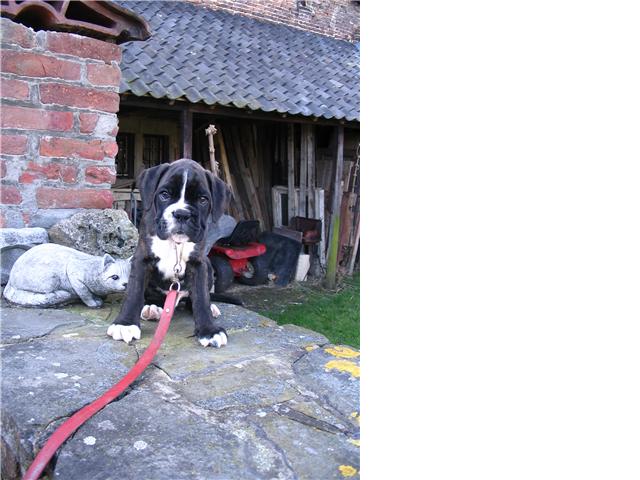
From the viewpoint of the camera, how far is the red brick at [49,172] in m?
3.39

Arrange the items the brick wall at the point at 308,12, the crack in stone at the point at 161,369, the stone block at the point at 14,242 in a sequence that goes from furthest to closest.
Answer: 1. the brick wall at the point at 308,12
2. the stone block at the point at 14,242
3. the crack in stone at the point at 161,369

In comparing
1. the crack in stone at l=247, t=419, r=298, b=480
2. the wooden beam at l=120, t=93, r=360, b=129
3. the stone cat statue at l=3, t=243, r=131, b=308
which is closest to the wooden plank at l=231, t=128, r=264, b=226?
the wooden beam at l=120, t=93, r=360, b=129

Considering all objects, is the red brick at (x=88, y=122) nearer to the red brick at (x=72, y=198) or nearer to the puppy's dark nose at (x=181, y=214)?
the red brick at (x=72, y=198)

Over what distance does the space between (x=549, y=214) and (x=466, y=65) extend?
212mm

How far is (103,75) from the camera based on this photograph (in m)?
3.59

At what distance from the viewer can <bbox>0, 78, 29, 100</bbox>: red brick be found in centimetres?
323

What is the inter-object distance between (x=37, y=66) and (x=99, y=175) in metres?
0.73

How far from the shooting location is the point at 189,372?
2.06 metres

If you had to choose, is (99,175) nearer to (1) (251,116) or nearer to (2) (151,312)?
(2) (151,312)

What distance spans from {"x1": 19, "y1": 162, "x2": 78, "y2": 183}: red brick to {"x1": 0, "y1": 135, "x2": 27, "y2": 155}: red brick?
0.10m

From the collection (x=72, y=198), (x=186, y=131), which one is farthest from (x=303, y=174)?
(x=72, y=198)

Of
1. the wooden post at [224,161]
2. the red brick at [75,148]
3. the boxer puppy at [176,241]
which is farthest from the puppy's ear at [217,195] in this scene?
the wooden post at [224,161]

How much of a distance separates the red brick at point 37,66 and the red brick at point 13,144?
1.22 feet

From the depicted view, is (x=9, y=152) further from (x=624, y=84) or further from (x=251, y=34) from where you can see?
(x=251, y=34)
